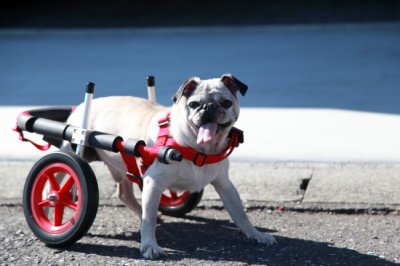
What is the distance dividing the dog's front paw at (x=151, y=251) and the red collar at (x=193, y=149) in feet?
1.62

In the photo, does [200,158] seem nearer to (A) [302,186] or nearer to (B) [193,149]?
(B) [193,149]

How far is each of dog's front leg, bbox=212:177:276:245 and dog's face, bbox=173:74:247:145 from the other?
1.35ft

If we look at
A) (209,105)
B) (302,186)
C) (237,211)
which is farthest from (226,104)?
(302,186)

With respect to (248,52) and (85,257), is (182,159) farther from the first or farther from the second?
(248,52)

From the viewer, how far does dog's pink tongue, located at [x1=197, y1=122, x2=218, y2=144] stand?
4121 millimetres

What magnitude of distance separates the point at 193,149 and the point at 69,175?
770 mm

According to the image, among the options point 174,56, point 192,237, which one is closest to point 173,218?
point 192,237

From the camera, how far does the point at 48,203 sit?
15.3ft

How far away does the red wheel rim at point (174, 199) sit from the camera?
512 centimetres

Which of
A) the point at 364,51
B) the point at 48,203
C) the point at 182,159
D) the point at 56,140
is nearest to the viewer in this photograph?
the point at 182,159

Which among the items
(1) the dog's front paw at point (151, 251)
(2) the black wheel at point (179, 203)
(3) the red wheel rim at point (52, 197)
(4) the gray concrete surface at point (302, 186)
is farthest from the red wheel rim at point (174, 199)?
(1) the dog's front paw at point (151, 251)

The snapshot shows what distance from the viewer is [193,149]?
4.34m

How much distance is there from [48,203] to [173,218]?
0.89 meters

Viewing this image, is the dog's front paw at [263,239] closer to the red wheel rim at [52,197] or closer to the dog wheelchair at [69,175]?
the dog wheelchair at [69,175]
